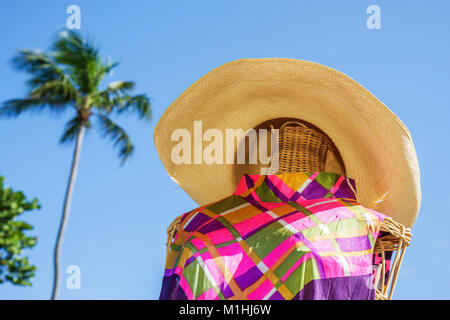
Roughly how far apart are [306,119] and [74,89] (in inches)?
344

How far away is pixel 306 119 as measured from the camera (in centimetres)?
333

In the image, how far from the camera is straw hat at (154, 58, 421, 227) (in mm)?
2969

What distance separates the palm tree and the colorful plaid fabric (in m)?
8.11

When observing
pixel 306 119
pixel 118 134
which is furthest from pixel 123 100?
pixel 306 119

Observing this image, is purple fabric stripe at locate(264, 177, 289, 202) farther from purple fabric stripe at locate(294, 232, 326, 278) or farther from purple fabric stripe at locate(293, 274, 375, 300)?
purple fabric stripe at locate(293, 274, 375, 300)

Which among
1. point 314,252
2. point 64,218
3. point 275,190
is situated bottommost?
point 314,252

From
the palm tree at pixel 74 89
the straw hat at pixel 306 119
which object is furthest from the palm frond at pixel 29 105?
the straw hat at pixel 306 119

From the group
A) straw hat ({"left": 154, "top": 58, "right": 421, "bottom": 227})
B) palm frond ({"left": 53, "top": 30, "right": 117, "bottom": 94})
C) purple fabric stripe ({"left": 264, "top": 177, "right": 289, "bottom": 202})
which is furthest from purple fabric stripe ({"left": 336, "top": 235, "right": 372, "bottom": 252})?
palm frond ({"left": 53, "top": 30, "right": 117, "bottom": 94})

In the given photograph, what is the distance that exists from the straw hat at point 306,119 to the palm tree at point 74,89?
7.35 m

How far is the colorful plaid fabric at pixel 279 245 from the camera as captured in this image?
7.67 ft

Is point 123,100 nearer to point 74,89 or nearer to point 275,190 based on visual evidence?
point 74,89

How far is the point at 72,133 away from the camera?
11016 mm
